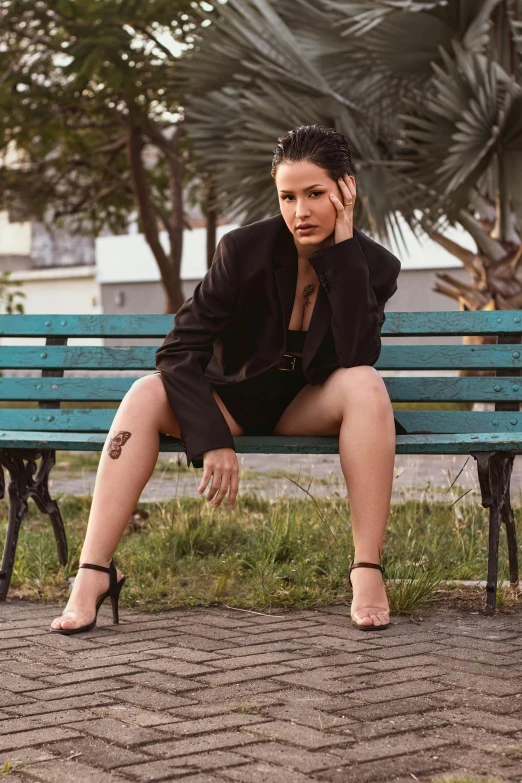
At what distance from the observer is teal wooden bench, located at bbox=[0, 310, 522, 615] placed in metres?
3.83

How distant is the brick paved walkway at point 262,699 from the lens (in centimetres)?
241

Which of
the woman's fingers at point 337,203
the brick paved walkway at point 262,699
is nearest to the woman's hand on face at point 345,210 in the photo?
the woman's fingers at point 337,203

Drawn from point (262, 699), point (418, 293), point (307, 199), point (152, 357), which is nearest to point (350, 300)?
point (307, 199)

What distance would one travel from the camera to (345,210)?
12.5 ft

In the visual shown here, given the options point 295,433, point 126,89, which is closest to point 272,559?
point 295,433

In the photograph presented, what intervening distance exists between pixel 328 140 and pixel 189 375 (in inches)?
32.6

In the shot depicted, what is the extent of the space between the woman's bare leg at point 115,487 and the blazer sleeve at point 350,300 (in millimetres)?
595

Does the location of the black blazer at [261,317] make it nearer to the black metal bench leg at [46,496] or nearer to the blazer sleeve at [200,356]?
the blazer sleeve at [200,356]

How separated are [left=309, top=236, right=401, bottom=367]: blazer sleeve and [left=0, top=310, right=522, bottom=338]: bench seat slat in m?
0.50

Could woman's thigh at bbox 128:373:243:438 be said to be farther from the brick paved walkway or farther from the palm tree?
the palm tree

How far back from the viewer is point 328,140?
148 inches

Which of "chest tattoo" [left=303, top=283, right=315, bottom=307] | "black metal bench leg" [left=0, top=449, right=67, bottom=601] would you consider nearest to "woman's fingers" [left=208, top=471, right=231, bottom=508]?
"chest tattoo" [left=303, top=283, right=315, bottom=307]

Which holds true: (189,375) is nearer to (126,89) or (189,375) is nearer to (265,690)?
(265,690)

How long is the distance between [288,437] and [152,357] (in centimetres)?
101
